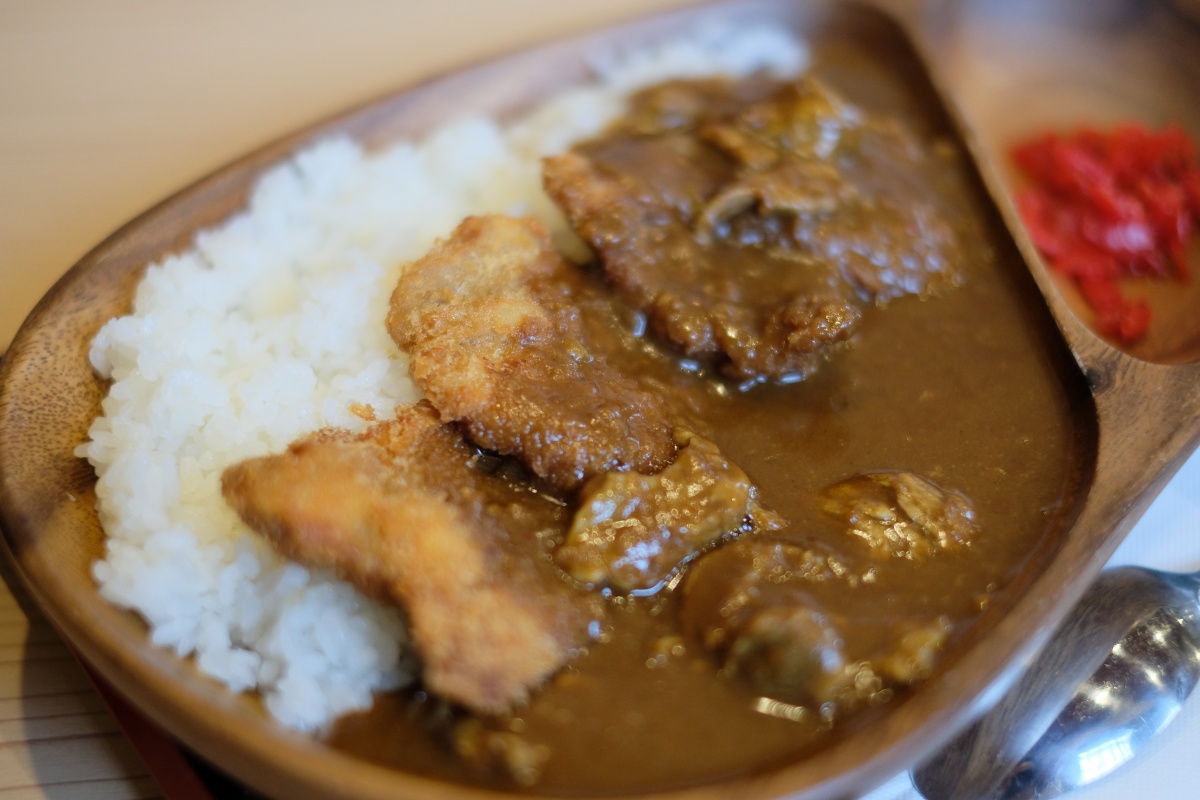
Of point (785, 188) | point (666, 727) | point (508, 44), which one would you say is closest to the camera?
point (666, 727)

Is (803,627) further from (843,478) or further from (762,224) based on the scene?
(762,224)

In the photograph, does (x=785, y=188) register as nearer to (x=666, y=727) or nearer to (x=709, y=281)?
(x=709, y=281)

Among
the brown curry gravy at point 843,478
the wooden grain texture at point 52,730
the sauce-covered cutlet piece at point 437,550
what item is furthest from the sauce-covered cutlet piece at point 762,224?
the wooden grain texture at point 52,730

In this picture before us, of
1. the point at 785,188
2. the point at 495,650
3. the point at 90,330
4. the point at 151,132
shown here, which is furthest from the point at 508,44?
the point at 495,650

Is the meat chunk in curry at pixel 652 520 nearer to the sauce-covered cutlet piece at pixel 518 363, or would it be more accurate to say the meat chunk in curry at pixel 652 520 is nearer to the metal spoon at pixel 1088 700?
the sauce-covered cutlet piece at pixel 518 363

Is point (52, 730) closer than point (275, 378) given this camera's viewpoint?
Yes

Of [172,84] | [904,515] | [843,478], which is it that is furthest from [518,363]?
[172,84]

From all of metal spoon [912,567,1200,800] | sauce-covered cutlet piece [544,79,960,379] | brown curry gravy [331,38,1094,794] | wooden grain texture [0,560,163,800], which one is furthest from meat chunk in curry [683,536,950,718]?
wooden grain texture [0,560,163,800]
